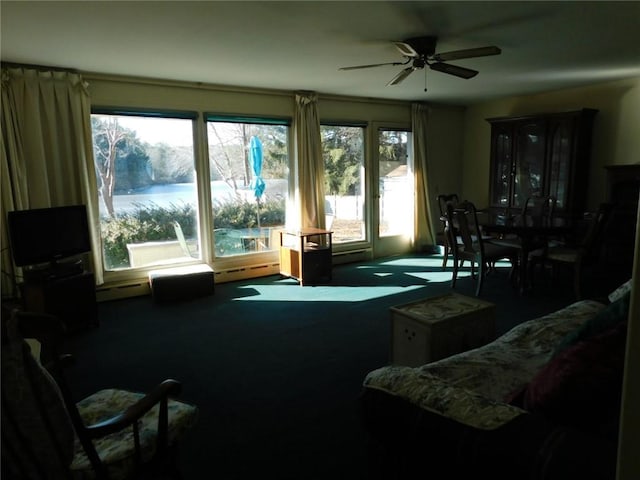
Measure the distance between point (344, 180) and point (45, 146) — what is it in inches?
144

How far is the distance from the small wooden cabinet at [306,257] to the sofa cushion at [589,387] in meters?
3.86

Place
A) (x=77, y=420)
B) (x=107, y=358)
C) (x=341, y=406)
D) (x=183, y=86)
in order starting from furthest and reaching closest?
(x=183, y=86)
(x=107, y=358)
(x=341, y=406)
(x=77, y=420)

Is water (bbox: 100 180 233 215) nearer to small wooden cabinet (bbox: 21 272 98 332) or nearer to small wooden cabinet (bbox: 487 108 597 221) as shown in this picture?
small wooden cabinet (bbox: 21 272 98 332)

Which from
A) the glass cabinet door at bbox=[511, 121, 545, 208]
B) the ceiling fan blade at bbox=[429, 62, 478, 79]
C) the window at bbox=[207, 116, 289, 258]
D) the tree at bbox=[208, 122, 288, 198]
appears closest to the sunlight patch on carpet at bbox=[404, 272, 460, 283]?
the glass cabinet door at bbox=[511, 121, 545, 208]

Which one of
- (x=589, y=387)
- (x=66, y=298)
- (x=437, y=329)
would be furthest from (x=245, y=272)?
(x=589, y=387)

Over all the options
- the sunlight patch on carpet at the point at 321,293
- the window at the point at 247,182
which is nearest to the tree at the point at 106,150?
the window at the point at 247,182

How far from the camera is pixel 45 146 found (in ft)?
13.1

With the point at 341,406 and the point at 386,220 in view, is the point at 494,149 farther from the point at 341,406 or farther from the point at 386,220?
the point at 341,406

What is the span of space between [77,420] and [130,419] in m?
0.15

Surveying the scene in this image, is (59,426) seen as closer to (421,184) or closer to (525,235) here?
(525,235)

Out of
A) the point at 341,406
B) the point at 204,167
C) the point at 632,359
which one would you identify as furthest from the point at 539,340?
the point at 204,167

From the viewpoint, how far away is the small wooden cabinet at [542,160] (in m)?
5.34

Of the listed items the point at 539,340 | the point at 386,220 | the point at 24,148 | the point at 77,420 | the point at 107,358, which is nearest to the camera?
the point at 77,420

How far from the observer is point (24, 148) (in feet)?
12.7
